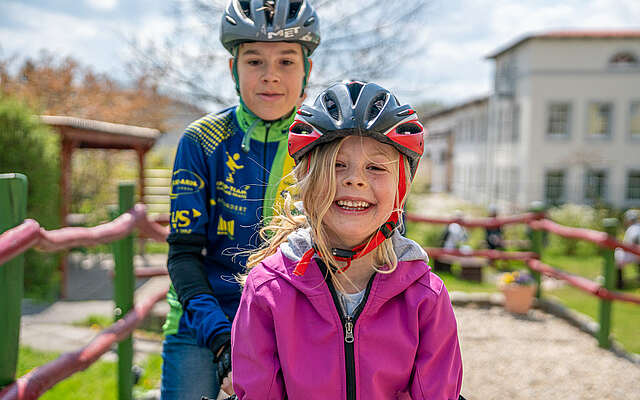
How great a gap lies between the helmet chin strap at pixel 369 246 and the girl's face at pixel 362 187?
0.11 feet

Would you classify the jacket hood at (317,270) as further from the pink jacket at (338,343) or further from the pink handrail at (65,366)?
the pink handrail at (65,366)

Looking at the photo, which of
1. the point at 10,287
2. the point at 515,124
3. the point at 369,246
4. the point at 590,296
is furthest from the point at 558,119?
the point at 10,287

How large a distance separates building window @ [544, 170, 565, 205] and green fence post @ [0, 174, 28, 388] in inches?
1201

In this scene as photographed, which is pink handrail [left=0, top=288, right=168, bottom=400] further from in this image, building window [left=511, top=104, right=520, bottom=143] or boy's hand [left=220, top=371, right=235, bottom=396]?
building window [left=511, top=104, right=520, bottom=143]

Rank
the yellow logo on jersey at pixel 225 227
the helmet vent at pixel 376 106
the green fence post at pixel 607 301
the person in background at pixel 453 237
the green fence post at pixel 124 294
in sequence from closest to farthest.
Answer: the helmet vent at pixel 376 106
the yellow logo on jersey at pixel 225 227
the green fence post at pixel 124 294
the green fence post at pixel 607 301
the person in background at pixel 453 237

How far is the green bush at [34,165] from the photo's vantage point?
912cm

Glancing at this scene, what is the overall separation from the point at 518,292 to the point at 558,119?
79.8 ft

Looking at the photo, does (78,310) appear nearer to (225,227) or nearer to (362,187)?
(225,227)

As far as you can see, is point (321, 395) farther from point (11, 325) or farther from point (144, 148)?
point (144, 148)

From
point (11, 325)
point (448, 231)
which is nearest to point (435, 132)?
point (448, 231)

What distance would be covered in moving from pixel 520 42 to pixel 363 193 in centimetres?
3148

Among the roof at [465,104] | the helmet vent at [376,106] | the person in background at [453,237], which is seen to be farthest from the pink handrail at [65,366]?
the roof at [465,104]

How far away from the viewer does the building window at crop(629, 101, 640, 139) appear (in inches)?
1152

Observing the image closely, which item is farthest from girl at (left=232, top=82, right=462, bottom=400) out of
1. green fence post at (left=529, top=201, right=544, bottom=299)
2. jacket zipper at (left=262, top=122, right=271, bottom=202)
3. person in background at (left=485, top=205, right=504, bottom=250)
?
person in background at (left=485, top=205, right=504, bottom=250)
